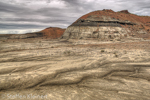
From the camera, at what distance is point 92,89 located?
4.17m

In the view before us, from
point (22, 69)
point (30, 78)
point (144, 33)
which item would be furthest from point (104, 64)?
point (144, 33)

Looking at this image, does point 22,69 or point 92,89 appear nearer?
point 92,89

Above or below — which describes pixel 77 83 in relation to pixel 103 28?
below

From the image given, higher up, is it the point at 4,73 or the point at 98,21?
the point at 98,21

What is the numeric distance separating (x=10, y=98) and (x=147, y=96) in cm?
536

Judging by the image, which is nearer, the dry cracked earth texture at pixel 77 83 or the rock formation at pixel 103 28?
the dry cracked earth texture at pixel 77 83

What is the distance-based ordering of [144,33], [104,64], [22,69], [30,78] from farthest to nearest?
[144,33] → [104,64] → [22,69] → [30,78]

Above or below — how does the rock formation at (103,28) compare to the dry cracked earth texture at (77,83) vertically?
above

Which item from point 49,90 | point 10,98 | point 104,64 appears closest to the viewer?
point 10,98

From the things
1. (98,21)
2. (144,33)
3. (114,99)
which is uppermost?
(98,21)

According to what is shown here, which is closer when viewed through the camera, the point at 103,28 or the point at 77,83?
the point at 77,83

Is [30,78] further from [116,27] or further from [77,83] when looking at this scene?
[116,27]

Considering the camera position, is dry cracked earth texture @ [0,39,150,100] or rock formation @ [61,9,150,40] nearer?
dry cracked earth texture @ [0,39,150,100]

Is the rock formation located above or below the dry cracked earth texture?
above
